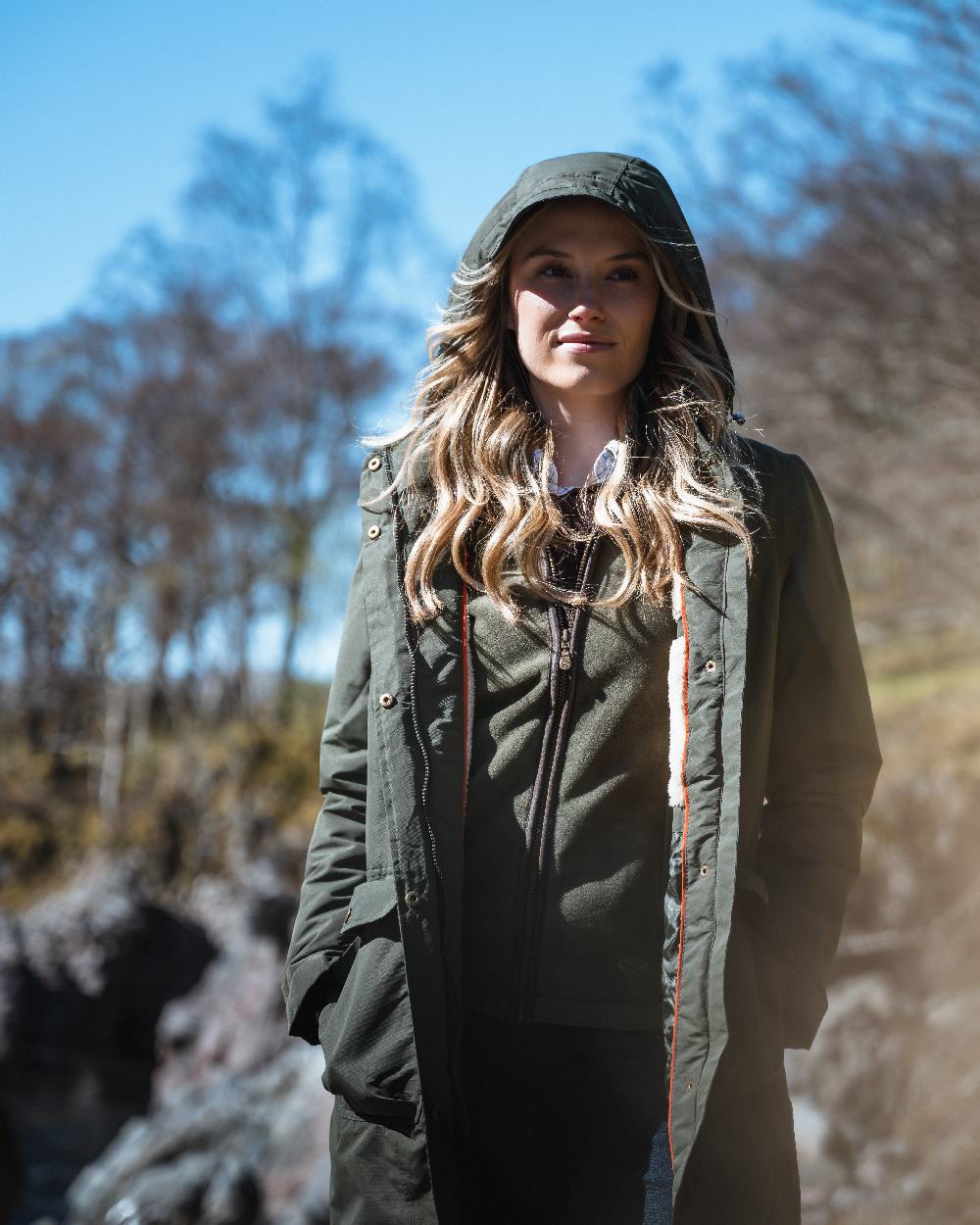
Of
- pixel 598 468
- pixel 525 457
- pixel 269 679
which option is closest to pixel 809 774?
pixel 598 468

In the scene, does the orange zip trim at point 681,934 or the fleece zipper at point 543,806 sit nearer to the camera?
the orange zip trim at point 681,934

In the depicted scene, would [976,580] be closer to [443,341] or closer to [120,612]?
[443,341]

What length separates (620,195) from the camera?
2.00m

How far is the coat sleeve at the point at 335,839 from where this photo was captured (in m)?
1.96

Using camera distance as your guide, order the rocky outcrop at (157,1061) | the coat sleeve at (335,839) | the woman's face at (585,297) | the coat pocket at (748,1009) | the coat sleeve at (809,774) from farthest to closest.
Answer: the rocky outcrop at (157,1061), the woman's face at (585,297), the coat sleeve at (335,839), the coat sleeve at (809,774), the coat pocket at (748,1009)

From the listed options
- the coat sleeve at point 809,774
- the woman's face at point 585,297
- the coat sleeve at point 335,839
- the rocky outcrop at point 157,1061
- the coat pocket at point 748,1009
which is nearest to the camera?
the coat pocket at point 748,1009

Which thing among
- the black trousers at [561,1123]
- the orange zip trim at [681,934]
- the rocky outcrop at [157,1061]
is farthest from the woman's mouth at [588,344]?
the rocky outcrop at [157,1061]

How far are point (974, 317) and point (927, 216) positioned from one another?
2.28ft

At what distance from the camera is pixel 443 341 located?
2.33 m

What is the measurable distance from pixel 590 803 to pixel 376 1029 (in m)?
0.48

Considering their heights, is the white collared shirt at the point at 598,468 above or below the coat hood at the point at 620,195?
below

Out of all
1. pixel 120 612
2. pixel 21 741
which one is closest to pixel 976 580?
pixel 120 612

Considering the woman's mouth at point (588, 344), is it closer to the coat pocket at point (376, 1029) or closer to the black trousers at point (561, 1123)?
the coat pocket at point (376, 1029)

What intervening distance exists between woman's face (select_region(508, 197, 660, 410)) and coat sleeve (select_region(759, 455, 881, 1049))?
0.39 m
